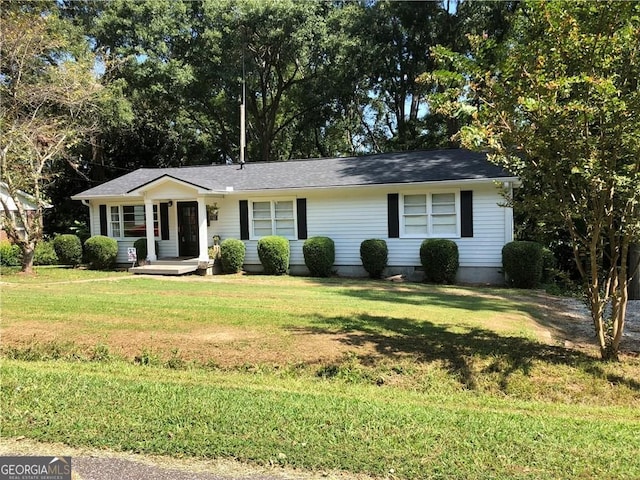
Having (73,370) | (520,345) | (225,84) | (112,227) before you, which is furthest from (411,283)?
(225,84)

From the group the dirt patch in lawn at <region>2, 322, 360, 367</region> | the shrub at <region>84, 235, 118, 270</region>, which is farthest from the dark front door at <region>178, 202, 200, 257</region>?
the dirt patch in lawn at <region>2, 322, 360, 367</region>

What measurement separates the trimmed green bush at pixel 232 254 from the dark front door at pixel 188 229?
182 centimetres

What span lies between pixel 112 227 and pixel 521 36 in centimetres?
1681

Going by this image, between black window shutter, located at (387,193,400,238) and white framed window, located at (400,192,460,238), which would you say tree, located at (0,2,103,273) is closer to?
black window shutter, located at (387,193,400,238)

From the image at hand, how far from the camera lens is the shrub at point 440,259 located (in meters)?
14.1

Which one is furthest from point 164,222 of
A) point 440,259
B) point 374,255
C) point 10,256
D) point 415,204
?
point 440,259

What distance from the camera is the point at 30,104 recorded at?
53.5 feet

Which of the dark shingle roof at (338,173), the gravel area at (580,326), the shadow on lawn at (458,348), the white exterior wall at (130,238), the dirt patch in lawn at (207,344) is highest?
the dark shingle roof at (338,173)

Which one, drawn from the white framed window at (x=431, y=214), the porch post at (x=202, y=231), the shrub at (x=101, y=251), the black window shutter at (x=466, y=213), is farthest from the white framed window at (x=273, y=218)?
the black window shutter at (x=466, y=213)

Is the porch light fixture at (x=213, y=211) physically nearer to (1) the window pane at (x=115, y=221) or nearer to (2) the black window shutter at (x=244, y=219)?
(2) the black window shutter at (x=244, y=219)

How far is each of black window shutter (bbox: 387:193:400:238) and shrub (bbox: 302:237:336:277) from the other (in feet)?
6.30

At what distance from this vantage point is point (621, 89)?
541cm

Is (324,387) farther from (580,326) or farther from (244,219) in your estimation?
(244,219)

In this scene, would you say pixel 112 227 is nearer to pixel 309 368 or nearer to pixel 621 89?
pixel 309 368
